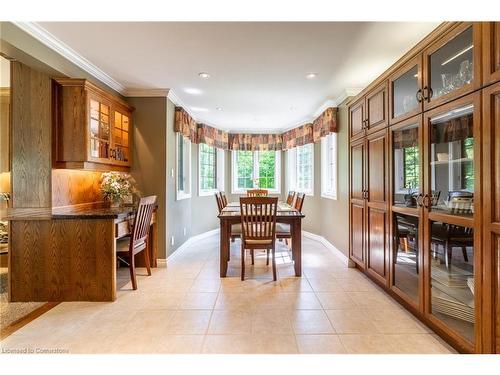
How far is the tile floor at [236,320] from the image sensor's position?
1863 millimetres

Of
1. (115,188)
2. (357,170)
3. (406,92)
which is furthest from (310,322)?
(115,188)

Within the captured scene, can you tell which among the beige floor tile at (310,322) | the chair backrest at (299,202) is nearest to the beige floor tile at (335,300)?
the beige floor tile at (310,322)

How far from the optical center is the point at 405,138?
2326 mm

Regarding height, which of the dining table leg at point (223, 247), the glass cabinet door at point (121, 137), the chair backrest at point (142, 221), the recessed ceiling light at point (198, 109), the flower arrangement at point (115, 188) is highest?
the recessed ceiling light at point (198, 109)

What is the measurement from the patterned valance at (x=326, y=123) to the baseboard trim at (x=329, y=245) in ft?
6.02

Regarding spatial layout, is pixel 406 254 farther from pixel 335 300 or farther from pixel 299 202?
pixel 299 202

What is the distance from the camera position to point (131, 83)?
3443mm

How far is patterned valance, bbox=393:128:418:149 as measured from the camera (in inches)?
86.0

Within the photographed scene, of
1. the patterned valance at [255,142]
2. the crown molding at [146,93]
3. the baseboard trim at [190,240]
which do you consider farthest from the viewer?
the patterned valance at [255,142]

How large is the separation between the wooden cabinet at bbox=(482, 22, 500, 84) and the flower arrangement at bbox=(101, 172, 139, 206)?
349 cm

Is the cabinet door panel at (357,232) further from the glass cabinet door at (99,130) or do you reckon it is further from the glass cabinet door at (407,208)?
the glass cabinet door at (99,130)

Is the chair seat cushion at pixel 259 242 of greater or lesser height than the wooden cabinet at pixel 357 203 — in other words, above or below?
below

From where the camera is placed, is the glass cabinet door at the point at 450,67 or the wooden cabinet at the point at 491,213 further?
the glass cabinet door at the point at 450,67

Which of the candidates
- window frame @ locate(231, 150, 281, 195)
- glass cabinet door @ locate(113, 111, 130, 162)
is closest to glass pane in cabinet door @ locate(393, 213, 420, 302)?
glass cabinet door @ locate(113, 111, 130, 162)
